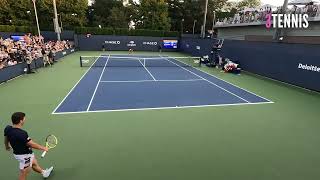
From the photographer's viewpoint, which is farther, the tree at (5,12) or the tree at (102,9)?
the tree at (102,9)

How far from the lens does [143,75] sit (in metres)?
19.1

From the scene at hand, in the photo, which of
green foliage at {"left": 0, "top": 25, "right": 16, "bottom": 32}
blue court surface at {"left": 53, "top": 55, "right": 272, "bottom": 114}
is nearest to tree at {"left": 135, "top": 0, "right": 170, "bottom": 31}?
green foliage at {"left": 0, "top": 25, "right": 16, "bottom": 32}

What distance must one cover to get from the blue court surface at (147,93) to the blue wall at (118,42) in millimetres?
21926

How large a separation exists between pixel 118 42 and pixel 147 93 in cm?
2848

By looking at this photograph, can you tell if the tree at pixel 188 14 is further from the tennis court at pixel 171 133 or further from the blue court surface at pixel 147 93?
the tennis court at pixel 171 133

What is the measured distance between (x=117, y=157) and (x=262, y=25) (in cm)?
3223

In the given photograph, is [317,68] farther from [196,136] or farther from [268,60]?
[196,136]

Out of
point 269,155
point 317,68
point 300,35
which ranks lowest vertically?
point 269,155

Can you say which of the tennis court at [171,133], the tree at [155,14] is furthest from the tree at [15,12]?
the tennis court at [171,133]

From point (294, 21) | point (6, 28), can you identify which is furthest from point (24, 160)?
point (6, 28)

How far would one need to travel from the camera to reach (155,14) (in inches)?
2292

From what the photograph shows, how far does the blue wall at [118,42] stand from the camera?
39656 millimetres

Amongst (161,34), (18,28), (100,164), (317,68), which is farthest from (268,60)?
(18,28)

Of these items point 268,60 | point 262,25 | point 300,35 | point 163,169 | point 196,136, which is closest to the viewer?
point 163,169
